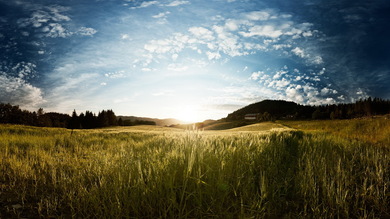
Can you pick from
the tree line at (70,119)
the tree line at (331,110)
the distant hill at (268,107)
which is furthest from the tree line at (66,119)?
the distant hill at (268,107)

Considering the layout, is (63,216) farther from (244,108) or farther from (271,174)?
(244,108)

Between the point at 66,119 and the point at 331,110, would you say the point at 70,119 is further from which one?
the point at 331,110

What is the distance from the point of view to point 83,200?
2275 millimetres

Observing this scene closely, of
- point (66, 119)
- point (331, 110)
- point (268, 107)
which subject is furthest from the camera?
point (268, 107)

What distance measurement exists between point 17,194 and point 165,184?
2.21 meters

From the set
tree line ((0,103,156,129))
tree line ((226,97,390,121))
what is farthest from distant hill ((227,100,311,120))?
tree line ((0,103,156,129))

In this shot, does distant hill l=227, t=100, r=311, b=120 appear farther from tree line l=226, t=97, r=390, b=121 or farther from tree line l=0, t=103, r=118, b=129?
tree line l=0, t=103, r=118, b=129

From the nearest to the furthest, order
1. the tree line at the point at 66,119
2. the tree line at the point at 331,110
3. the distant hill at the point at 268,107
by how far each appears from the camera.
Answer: the tree line at the point at 66,119 → the tree line at the point at 331,110 → the distant hill at the point at 268,107

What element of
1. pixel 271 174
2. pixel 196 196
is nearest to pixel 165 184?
pixel 196 196

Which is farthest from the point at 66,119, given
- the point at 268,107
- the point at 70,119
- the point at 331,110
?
the point at 268,107

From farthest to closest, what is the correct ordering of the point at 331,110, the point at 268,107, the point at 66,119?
the point at 268,107
the point at 66,119
the point at 331,110

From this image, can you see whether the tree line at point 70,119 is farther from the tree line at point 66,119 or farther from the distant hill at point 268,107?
the distant hill at point 268,107

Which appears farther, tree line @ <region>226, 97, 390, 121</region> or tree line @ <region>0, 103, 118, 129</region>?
tree line @ <region>226, 97, 390, 121</region>

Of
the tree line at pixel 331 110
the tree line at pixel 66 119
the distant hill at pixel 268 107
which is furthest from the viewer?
the distant hill at pixel 268 107
